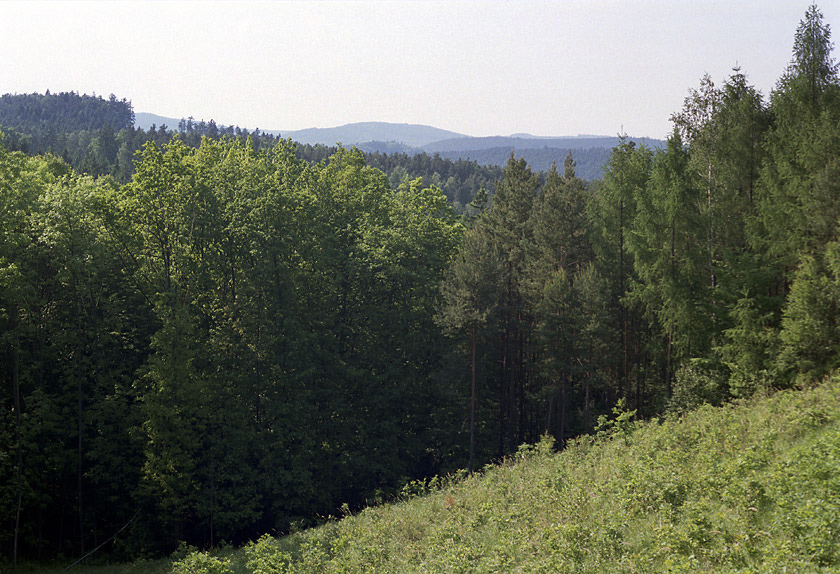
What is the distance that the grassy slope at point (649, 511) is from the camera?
27.7 feet

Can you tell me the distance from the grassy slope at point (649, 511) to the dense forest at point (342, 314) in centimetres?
808

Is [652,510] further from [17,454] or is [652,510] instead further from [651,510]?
[17,454]

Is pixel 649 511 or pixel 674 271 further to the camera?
pixel 674 271

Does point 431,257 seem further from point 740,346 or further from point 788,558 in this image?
point 788,558

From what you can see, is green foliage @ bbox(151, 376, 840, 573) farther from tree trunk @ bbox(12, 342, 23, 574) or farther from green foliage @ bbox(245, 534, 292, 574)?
tree trunk @ bbox(12, 342, 23, 574)

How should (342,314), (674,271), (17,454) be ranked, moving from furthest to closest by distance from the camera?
(342,314)
(674,271)
(17,454)

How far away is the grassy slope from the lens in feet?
27.7

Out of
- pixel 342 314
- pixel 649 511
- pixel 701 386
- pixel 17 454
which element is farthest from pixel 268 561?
pixel 342 314

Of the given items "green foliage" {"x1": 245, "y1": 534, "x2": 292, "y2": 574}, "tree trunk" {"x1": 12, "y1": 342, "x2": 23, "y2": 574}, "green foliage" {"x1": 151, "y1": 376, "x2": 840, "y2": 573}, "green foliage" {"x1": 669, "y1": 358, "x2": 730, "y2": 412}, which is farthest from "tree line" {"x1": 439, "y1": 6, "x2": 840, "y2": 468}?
"tree trunk" {"x1": 12, "y1": 342, "x2": 23, "y2": 574}

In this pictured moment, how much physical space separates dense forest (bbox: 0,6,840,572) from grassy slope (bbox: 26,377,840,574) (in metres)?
8.08

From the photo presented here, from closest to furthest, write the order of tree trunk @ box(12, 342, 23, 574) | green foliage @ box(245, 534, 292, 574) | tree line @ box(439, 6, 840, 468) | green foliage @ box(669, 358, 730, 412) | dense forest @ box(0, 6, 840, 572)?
green foliage @ box(245, 534, 292, 574) → tree line @ box(439, 6, 840, 468) → tree trunk @ box(12, 342, 23, 574) → dense forest @ box(0, 6, 840, 572) → green foliage @ box(669, 358, 730, 412)

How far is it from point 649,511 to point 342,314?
27.4 metres

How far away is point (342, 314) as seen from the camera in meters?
36.8

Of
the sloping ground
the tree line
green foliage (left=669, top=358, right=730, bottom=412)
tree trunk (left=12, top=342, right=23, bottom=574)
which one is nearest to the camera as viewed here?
the sloping ground
